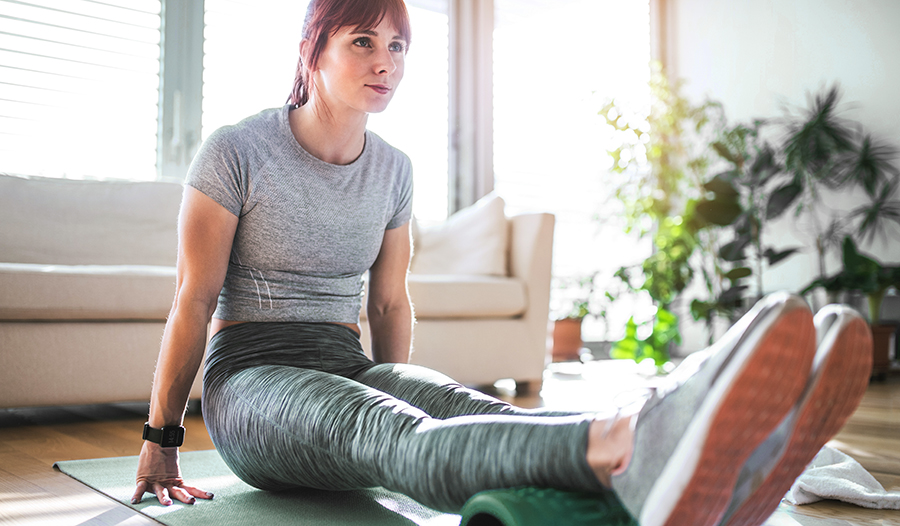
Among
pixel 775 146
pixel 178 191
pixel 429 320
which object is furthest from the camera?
pixel 775 146

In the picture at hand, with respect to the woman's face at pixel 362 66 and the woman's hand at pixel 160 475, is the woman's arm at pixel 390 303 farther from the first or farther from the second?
the woman's hand at pixel 160 475

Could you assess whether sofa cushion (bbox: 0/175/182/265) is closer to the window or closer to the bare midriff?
the bare midriff

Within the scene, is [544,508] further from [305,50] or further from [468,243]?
[468,243]

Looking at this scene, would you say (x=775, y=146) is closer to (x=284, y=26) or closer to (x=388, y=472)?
(x=284, y=26)

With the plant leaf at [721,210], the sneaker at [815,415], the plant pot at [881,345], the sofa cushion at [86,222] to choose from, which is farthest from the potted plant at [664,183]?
the sneaker at [815,415]

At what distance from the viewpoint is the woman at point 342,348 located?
0.65 meters

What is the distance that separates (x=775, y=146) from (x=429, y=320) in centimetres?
284

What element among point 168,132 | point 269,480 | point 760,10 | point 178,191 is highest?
point 760,10

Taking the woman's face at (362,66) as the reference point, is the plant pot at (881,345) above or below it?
below

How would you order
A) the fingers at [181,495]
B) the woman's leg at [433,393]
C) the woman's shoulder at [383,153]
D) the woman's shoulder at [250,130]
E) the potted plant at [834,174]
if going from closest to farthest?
the woman's leg at [433,393] → the fingers at [181,495] → the woman's shoulder at [250,130] → the woman's shoulder at [383,153] → the potted plant at [834,174]

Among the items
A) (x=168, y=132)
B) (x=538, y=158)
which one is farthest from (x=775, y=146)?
(x=168, y=132)

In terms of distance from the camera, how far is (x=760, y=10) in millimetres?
4645

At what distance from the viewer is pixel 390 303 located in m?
1.43

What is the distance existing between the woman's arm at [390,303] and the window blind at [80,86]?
198 centimetres
